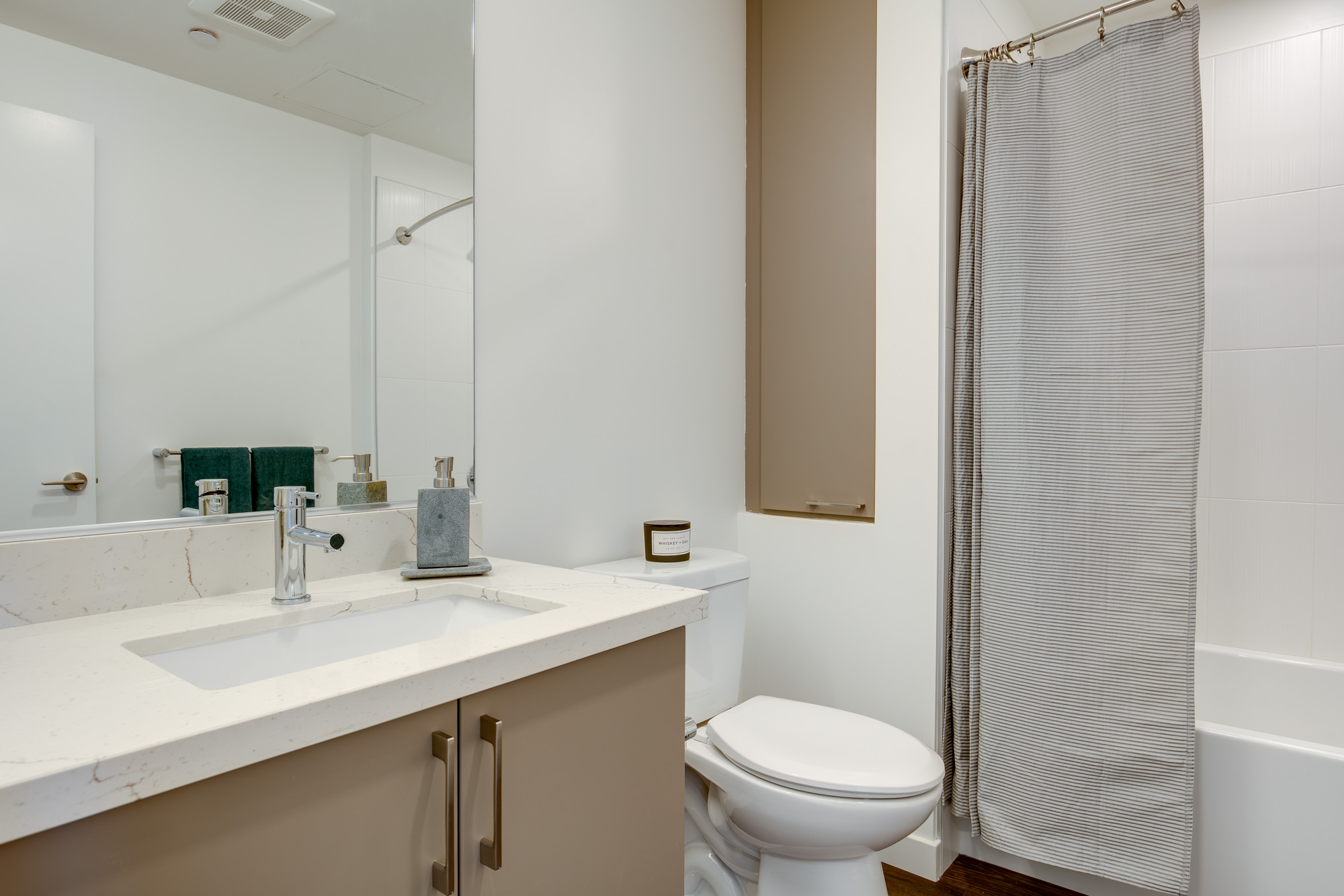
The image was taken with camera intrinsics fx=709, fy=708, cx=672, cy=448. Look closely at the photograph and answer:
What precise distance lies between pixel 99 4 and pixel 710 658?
1474mm

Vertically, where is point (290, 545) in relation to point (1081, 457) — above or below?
below

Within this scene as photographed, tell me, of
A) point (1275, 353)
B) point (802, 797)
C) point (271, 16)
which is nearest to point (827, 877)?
point (802, 797)

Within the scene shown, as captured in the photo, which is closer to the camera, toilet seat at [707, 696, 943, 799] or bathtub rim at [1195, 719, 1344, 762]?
toilet seat at [707, 696, 943, 799]

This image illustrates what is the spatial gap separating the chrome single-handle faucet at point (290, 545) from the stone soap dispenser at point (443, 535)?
0.17m

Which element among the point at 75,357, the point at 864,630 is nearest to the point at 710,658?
the point at 864,630

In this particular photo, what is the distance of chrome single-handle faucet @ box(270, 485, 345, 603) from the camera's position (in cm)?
95

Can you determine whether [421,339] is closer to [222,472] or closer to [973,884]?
[222,472]

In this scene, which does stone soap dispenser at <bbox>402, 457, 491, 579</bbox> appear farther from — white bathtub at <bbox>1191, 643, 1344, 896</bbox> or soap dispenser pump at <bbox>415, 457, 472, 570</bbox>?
white bathtub at <bbox>1191, 643, 1344, 896</bbox>

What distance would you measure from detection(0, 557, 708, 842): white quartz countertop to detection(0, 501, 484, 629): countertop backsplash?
3cm

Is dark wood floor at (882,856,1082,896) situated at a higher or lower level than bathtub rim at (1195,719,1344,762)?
lower

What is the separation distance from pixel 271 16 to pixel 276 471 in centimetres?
69

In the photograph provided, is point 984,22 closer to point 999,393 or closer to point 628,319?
point 999,393

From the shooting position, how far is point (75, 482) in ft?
2.94

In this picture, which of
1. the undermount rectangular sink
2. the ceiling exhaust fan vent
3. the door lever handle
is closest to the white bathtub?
the undermount rectangular sink
